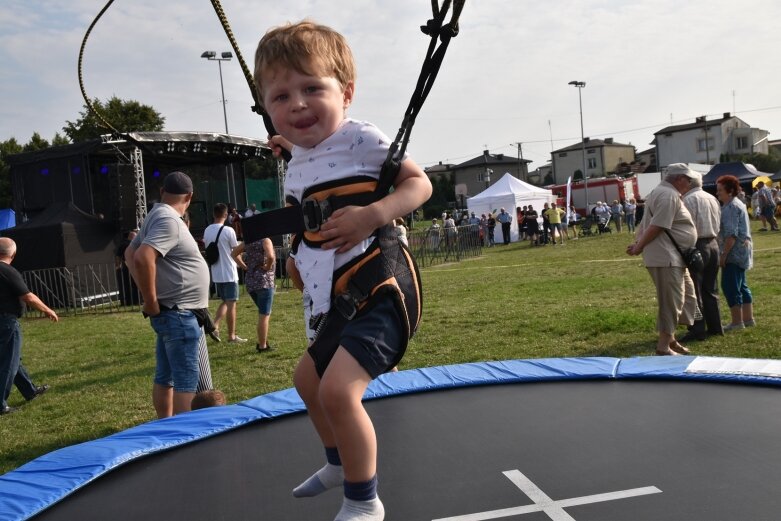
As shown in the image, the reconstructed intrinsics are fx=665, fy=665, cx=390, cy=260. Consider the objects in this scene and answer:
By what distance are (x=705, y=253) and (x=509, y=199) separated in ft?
48.1

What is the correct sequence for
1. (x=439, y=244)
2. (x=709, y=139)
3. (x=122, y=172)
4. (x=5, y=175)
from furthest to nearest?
(x=709, y=139)
(x=5, y=175)
(x=439, y=244)
(x=122, y=172)

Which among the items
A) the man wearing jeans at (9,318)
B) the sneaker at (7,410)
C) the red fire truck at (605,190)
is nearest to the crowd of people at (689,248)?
the man wearing jeans at (9,318)

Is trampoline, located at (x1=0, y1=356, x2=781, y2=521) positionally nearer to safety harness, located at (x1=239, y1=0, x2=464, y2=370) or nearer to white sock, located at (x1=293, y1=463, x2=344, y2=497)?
white sock, located at (x1=293, y1=463, x2=344, y2=497)

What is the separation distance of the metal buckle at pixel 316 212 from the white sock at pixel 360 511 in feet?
2.05

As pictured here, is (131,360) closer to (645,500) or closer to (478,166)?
(645,500)

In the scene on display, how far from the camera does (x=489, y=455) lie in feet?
7.06

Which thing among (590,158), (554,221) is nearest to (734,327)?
(554,221)

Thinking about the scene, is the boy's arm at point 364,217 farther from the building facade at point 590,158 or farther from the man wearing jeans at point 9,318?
the building facade at point 590,158

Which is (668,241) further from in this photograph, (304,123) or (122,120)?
(122,120)

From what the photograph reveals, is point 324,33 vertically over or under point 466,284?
over

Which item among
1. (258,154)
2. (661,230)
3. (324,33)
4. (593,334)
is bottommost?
(593,334)

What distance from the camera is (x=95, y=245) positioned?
10.9 meters

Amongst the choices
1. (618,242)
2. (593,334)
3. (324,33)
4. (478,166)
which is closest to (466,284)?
(593,334)

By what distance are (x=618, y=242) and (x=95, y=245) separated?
11336mm
